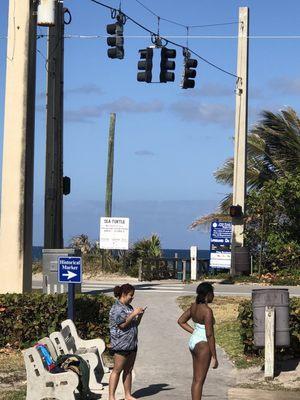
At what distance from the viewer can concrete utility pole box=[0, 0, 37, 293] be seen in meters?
14.5

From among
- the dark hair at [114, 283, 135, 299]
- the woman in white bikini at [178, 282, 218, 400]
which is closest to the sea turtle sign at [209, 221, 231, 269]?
the dark hair at [114, 283, 135, 299]

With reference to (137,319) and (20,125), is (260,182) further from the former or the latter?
(137,319)

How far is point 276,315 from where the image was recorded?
11.3 m

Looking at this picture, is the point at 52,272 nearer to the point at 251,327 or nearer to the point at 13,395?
the point at 251,327

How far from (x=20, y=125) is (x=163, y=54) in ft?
19.3

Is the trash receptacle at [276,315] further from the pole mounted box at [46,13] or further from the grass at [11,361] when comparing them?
the pole mounted box at [46,13]

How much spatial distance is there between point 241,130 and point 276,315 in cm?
1706

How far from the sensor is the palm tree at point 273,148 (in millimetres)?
31688

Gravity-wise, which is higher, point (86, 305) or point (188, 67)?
point (188, 67)

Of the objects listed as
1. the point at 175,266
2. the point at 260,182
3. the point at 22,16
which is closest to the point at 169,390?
the point at 22,16

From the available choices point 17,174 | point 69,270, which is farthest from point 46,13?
point 69,270

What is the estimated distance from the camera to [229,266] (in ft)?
89.5

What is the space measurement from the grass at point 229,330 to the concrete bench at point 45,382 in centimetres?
368

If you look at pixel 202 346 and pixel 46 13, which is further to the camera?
pixel 46 13
